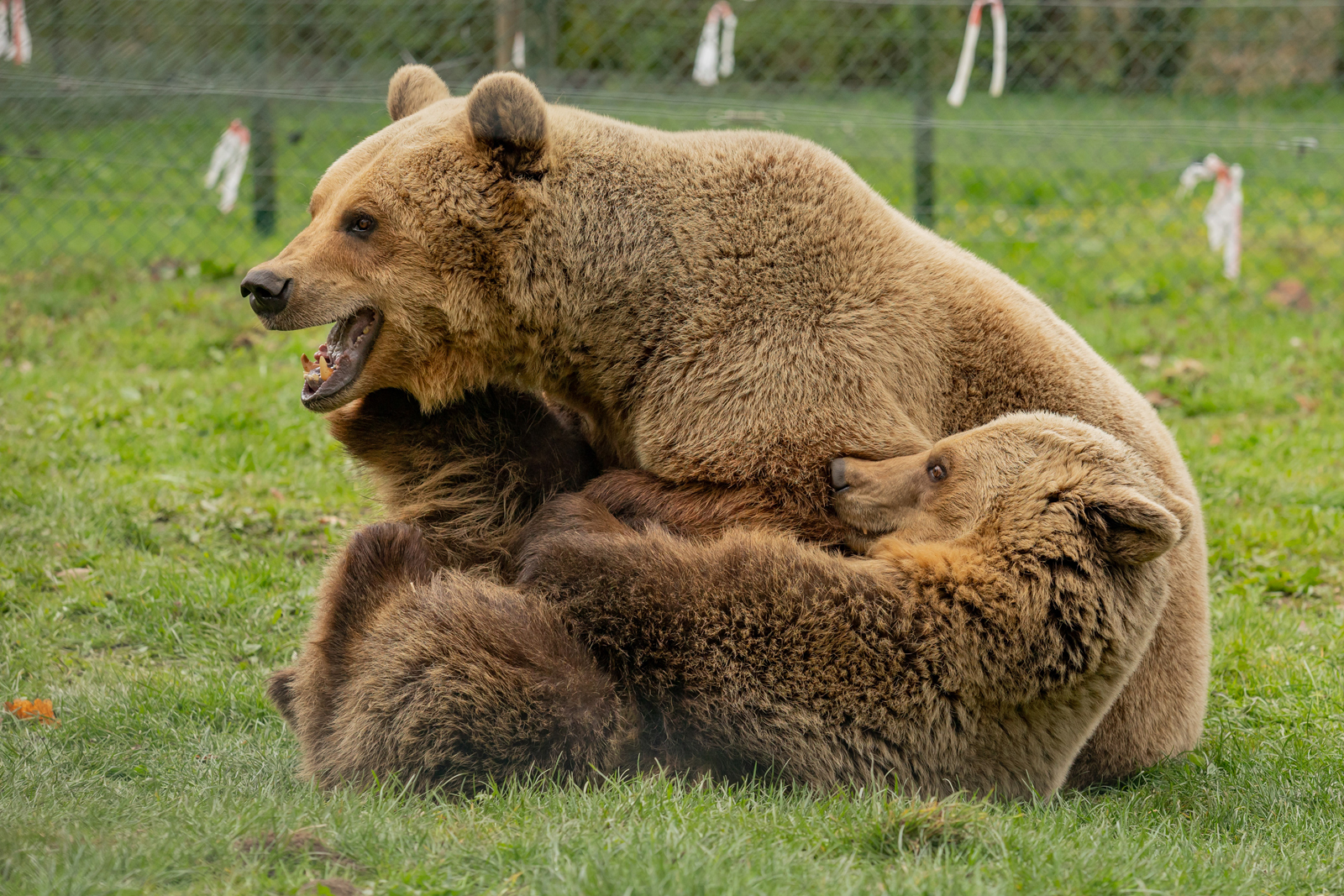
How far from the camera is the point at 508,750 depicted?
11.1ft

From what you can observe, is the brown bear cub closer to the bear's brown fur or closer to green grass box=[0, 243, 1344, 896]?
green grass box=[0, 243, 1344, 896]

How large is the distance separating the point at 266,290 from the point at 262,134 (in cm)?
724

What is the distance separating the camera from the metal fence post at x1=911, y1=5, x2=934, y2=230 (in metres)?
10.8

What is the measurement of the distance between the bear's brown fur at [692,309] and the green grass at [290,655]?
28.7 inches

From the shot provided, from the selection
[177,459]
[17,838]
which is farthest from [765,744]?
[177,459]

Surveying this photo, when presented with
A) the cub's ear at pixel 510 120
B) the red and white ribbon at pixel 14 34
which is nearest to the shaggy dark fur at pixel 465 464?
the cub's ear at pixel 510 120

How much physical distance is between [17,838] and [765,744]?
1.80 m

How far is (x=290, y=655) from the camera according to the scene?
5.09 meters

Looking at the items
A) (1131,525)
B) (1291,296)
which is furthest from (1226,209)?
(1131,525)

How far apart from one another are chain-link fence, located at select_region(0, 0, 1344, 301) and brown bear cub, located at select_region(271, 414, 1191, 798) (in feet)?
21.6

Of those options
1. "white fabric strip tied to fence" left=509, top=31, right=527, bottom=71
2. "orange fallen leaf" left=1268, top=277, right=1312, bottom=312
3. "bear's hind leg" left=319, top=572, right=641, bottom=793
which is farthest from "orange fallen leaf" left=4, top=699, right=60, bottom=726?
"orange fallen leaf" left=1268, top=277, right=1312, bottom=312

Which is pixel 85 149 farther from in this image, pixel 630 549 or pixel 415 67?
pixel 630 549

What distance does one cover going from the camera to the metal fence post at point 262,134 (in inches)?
406

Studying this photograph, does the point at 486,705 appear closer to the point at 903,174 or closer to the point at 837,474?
the point at 837,474
